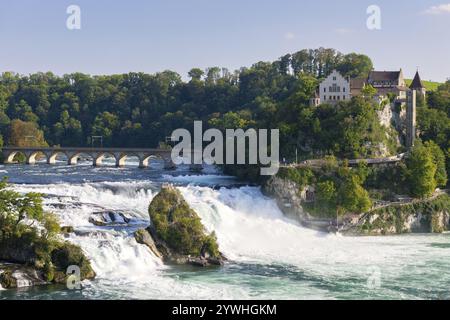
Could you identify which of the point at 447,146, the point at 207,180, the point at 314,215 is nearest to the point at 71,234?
the point at 314,215

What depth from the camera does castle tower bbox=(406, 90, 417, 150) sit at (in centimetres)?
7544

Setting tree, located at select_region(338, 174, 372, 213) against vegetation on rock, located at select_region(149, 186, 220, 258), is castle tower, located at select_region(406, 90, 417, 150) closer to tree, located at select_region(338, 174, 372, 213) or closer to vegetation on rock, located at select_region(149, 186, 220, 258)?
tree, located at select_region(338, 174, 372, 213)

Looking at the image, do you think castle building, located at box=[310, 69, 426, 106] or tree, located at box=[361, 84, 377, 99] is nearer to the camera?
tree, located at box=[361, 84, 377, 99]

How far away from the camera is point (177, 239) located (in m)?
45.7

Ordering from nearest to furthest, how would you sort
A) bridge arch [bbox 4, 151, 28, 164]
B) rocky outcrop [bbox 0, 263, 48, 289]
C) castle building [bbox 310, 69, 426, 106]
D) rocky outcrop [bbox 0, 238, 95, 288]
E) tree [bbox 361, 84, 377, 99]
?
rocky outcrop [bbox 0, 263, 48, 289]
rocky outcrop [bbox 0, 238, 95, 288]
tree [bbox 361, 84, 377, 99]
castle building [bbox 310, 69, 426, 106]
bridge arch [bbox 4, 151, 28, 164]

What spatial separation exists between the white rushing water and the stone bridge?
34.9 metres

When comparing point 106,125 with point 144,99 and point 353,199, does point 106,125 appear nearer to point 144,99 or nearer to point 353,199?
point 144,99

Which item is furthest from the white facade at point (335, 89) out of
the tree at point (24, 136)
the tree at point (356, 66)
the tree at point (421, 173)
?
the tree at point (24, 136)

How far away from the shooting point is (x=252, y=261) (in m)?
46.2

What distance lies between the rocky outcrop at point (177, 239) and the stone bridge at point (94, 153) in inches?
1938

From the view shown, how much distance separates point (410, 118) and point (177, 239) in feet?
133

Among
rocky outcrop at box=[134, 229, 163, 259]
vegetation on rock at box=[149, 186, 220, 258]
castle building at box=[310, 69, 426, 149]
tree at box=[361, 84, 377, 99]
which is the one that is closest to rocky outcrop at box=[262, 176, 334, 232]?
vegetation on rock at box=[149, 186, 220, 258]

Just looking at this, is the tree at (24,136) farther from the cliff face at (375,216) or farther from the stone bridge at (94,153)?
the cliff face at (375,216)

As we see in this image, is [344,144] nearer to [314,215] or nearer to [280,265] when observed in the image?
[314,215]
